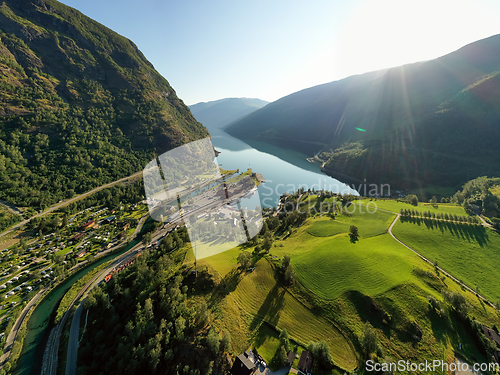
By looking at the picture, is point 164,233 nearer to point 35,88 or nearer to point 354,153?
point 35,88

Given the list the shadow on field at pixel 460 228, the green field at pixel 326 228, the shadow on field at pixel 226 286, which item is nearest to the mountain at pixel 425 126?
the shadow on field at pixel 460 228

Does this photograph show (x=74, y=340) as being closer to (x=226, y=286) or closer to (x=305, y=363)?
(x=226, y=286)

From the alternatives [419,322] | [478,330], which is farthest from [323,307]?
[478,330]

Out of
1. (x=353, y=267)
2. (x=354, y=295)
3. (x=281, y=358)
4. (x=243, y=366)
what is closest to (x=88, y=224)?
(x=243, y=366)

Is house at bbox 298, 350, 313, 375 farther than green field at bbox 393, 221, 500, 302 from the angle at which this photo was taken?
No

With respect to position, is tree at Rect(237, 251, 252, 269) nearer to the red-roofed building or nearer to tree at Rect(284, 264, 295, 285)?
tree at Rect(284, 264, 295, 285)

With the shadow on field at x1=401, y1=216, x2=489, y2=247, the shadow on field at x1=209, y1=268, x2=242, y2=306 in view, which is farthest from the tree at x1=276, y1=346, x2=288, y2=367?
the shadow on field at x1=401, y1=216, x2=489, y2=247

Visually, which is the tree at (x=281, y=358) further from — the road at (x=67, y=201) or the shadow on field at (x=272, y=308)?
the road at (x=67, y=201)
